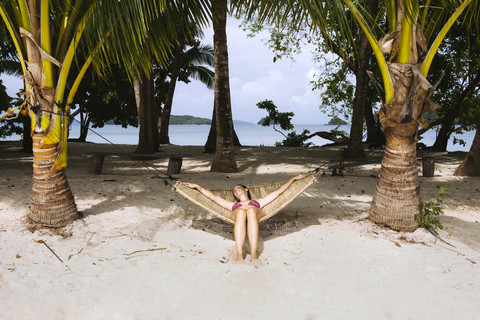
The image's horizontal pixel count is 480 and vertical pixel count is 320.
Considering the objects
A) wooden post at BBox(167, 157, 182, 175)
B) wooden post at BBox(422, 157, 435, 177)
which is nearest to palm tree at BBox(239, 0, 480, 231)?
wooden post at BBox(422, 157, 435, 177)

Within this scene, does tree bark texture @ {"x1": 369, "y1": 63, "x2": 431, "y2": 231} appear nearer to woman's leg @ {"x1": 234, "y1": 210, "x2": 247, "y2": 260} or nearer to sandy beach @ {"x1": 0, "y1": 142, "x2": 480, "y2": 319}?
sandy beach @ {"x1": 0, "y1": 142, "x2": 480, "y2": 319}

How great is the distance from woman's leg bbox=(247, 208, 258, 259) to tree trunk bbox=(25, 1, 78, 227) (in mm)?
2128

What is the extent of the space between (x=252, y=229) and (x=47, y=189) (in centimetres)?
234

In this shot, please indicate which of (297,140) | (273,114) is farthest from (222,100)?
(297,140)

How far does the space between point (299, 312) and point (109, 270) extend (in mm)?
1770

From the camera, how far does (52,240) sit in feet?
12.9

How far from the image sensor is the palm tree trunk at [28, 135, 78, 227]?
162 inches

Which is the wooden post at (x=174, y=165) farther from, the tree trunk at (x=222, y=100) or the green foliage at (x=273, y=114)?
the green foliage at (x=273, y=114)

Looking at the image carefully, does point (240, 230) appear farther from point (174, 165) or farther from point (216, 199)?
point (174, 165)

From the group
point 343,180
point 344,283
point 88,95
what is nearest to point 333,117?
point 343,180

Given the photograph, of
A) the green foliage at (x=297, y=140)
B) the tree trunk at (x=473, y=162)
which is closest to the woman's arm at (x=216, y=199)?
the tree trunk at (x=473, y=162)

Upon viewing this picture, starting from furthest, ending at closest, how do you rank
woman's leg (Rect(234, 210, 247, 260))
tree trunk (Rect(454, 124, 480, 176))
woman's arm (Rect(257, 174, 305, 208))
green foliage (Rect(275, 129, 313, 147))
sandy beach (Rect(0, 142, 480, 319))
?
green foliage (Rect(275, 129, 313, 147)) → tree trunk (Rect(454, 124, 480, 176)) → woman's arm (Rect(257, 174, 305, 208)) → woman's leg (Rect(234, 210, 247, 260)) → sandy beach (Rect(0, 142, 480, 319))

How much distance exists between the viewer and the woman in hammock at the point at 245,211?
3.72 meters

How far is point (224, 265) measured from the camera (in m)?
3.62
